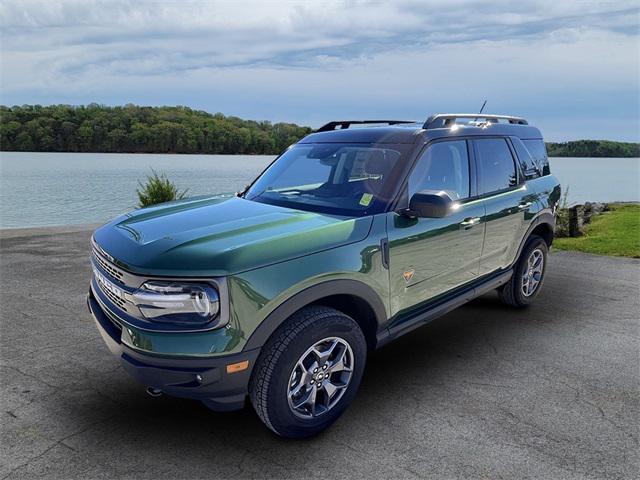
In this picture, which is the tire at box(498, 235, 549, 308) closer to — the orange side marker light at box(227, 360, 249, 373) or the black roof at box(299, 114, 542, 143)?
the black roof at box(299, 114, 542, 143)

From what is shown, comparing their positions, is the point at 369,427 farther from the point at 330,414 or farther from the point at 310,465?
the point at 310,465

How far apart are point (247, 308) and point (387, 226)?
1189 mm

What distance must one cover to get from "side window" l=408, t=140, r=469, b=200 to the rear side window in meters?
1.48

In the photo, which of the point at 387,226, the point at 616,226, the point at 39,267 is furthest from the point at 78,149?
the point at 387,226

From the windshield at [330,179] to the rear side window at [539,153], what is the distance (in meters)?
2.35

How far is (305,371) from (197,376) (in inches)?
26.5

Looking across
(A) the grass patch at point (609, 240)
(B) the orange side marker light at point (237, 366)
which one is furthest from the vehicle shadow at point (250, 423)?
(A) the grass patch at point (609, 240)

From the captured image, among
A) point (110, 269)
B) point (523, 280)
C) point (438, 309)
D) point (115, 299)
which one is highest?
point (110, 269)

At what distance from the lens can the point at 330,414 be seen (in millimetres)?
3033

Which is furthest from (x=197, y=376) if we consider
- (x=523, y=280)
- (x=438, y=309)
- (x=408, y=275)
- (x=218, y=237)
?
(x=523, y=280)

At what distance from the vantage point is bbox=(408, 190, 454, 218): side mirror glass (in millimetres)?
3188

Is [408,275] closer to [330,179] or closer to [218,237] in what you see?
[330,179]

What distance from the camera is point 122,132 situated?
3152 cm

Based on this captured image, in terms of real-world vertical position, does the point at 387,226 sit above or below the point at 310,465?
above
